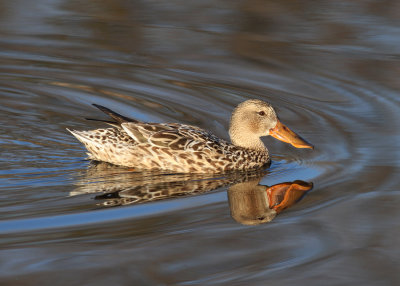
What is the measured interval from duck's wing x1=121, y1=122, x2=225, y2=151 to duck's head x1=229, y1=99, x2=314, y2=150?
453mm

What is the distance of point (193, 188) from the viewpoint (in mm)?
7750

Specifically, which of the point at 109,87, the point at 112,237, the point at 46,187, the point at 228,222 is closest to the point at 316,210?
the point at 228,222

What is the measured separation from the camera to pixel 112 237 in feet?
20.6

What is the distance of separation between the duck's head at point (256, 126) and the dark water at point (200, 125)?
0.74 ft

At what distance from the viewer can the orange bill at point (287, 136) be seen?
340 inches

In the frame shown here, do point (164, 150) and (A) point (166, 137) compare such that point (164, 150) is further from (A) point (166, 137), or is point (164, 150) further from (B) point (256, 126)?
(B) point (256, 126)

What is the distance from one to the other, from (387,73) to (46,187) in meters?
5.37

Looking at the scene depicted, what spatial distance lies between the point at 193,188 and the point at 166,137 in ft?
2.96

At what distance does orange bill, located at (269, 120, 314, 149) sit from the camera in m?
8.62

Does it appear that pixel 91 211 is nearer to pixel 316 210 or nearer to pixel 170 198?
pixel 170 198

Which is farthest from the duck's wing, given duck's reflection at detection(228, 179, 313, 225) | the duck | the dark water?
duck's reflection at detection(228, 179, 313, 225)

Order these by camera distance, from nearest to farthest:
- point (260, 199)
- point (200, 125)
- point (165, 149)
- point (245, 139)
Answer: point (260, 199)
point (165, 149)
point (245, 139)
point (200, 125)

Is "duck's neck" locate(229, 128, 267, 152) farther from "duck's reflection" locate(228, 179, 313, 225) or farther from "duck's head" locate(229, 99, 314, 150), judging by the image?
"duck's reflection" locate(228, 179, 313, 225)

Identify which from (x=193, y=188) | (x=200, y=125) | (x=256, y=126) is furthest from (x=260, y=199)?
(x=200, y=125)
